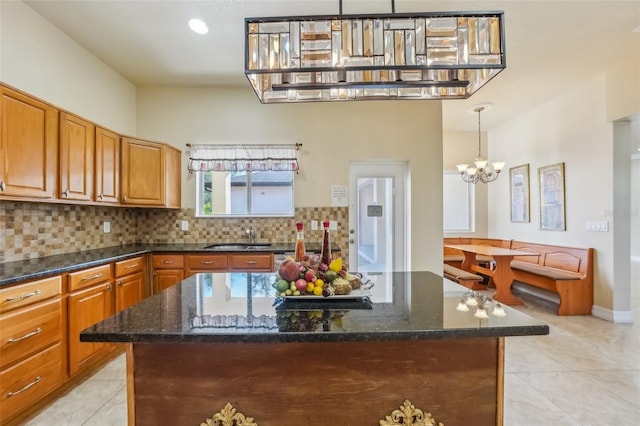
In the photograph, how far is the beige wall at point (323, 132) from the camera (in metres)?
4.01

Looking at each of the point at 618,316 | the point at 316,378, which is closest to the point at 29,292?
the point at 316,378

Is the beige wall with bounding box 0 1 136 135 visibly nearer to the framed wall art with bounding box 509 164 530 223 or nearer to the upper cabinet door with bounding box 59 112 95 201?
the upper cabinet door with bounding box 59 112 95 201

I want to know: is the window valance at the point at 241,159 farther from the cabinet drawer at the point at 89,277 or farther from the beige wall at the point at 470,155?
the beige wall at the point at 470,155

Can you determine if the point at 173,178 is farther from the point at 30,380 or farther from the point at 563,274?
the point at 563,274

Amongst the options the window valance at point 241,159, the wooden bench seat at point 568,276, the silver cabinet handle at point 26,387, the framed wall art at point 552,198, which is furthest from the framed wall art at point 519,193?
the silver cabinet handle at point 26,387

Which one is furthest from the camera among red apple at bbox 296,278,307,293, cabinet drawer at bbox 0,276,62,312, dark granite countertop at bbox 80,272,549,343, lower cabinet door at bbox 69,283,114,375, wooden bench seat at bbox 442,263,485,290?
wooden bench seat at bbox 442,263,485,290

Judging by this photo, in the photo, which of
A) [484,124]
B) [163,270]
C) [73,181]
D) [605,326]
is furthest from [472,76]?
[484,124]

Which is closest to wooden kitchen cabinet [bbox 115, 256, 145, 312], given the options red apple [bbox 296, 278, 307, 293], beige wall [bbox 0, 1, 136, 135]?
beige wall [bbox 0, 1, 136, 135]

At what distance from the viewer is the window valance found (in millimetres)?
3912

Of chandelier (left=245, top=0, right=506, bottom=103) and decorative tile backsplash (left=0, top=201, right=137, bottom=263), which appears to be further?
decorative tile backsplash (left=0, top=201, right=137, bottom=263)

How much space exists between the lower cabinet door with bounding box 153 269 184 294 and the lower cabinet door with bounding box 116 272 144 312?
137 mm

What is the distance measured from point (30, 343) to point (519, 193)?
6.23 meters

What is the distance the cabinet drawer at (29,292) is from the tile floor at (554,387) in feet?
2.56

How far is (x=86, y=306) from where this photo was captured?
248 centimetres
